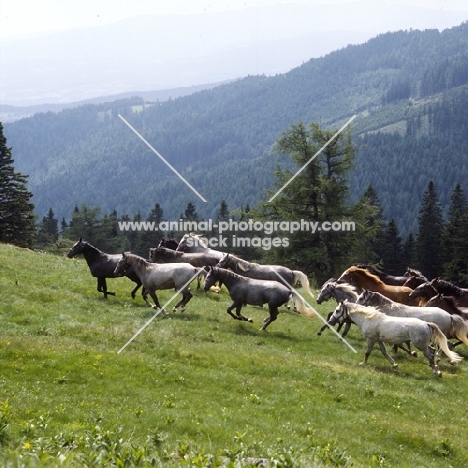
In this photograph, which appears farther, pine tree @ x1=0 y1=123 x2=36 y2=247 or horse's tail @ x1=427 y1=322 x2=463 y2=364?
pine tree @ x1=0 y1=123 x2=36 y2=247

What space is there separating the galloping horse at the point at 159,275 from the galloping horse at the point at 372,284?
8256 millimetres

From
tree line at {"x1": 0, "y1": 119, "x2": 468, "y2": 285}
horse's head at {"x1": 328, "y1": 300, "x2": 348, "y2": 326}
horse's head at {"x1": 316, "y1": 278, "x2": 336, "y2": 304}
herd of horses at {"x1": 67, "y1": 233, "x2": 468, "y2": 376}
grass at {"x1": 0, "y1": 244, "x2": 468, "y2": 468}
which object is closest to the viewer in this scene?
grass at {"x1": 0, "y1": 244, "x2": 468, "y2": 468}

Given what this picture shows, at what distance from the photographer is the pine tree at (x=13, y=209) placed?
64250 mm

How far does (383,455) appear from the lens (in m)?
14.3

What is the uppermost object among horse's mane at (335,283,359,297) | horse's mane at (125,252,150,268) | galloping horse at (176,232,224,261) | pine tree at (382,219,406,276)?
horse's mane at (125,252,150,268)

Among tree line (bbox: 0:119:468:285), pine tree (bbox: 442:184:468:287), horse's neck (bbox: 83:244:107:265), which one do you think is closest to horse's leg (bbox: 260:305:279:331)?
horse's neck (bbox: 83:244:107:265)

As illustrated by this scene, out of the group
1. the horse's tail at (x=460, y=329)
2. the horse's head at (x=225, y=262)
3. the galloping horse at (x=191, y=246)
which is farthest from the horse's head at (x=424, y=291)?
the galloping horse at (x=191, y=246)

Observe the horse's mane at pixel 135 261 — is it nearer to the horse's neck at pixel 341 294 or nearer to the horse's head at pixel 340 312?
the horse's neck at pixel 341 294

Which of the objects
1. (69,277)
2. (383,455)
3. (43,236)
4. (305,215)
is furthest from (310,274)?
(43,236)

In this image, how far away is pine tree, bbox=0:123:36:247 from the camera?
64.2 m

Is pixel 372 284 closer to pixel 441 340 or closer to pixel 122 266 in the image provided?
pixel 441 340

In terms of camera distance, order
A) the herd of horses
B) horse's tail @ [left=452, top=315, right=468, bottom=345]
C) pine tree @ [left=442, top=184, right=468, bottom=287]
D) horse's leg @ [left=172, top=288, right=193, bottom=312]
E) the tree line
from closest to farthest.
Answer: the herd of horses → horse's tail @ [left=452, top=315, right=468, bottom=345] → horse's leg @ [left=172, top=288, right=193, bottom=312] → the tree line → pine tree @ [left=442, top=184, right=468, bottom=287]

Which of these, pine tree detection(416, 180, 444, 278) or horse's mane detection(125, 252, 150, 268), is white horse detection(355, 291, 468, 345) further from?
pine tree detection(416, 180, 444, 278)

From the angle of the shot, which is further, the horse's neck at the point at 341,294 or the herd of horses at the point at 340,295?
the horse's neck at the point at 341,294
